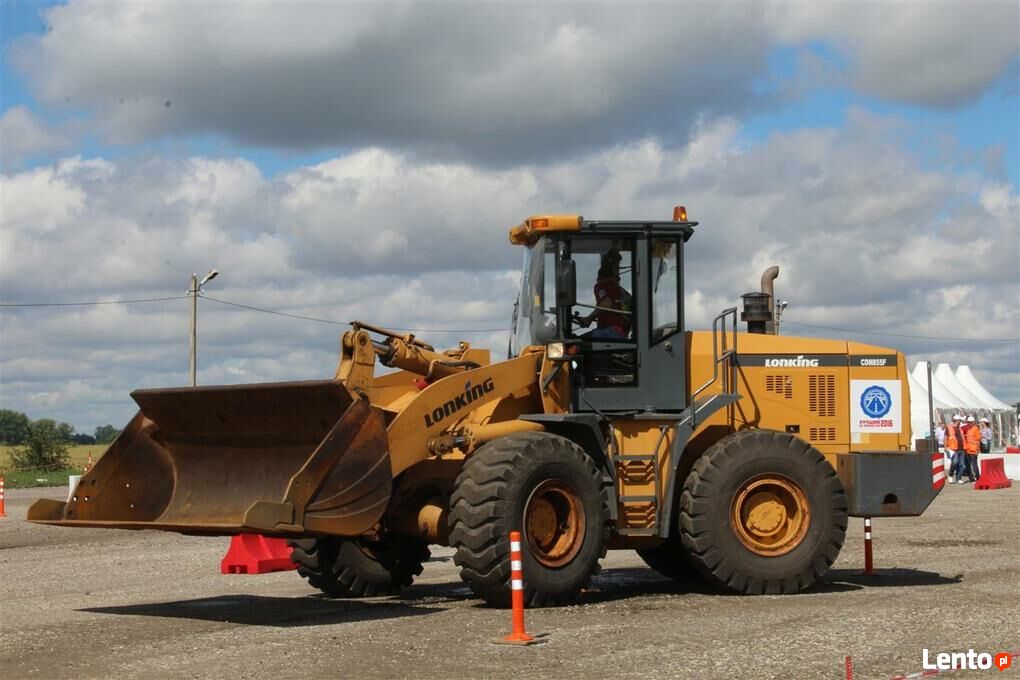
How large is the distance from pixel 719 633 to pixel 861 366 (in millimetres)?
4884

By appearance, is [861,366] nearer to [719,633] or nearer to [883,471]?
[883,471]

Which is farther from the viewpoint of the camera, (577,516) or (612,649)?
(577,516)

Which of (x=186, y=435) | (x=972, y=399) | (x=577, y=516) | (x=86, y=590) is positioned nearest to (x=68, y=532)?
(x=86, y=590)

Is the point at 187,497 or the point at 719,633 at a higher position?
the point at 187,497

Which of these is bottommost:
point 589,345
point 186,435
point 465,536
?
point 465,536

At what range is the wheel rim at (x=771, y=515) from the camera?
13.6 metres

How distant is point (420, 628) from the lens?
11.6 m

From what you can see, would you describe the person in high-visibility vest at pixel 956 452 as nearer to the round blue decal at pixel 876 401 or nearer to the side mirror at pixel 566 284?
the round blue decal at pixel 876 401

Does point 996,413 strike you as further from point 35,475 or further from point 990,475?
point 35,475

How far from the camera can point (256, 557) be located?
631 inches

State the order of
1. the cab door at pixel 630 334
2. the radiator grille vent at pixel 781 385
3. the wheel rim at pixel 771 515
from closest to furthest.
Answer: the wheel rim at pixel 771 515 → the cab door at pixel 630 334 → the radiator grille vent at pixel 781 385

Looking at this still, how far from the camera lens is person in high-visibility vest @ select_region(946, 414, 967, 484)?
39.0m

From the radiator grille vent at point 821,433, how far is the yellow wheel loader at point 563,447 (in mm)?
15

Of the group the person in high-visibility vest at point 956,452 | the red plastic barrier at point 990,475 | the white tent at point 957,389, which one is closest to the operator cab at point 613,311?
the red plastic barrier at point 990,475
